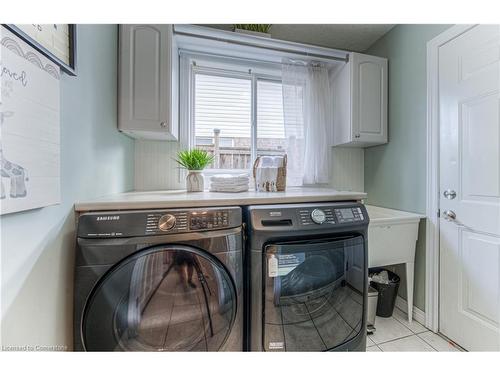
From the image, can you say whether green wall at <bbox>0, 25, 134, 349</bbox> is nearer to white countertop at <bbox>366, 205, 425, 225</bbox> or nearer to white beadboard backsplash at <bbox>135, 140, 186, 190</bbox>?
white beadboard backsplash at <bbox>135, 140, 186, 190</bbox>

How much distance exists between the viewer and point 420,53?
168 cm

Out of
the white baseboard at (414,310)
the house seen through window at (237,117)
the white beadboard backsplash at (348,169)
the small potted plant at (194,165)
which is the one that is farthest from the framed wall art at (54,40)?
the white baseboard at (414,310)

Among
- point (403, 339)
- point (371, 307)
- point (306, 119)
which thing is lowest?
point (403, 339)

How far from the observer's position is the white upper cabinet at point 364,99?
1900mm

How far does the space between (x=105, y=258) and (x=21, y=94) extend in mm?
602

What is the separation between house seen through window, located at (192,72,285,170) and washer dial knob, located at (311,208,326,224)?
1.10 metres

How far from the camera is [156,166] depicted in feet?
6.15

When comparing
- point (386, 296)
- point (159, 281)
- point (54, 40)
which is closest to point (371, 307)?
point (386, 296)

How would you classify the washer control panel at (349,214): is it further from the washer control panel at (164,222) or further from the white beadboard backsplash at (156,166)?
the white beadboard backsplash at (156,166)

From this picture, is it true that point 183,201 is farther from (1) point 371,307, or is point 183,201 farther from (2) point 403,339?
(2) point 403,339

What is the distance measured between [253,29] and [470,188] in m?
1.93

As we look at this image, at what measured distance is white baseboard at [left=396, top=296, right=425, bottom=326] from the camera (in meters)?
1.65
